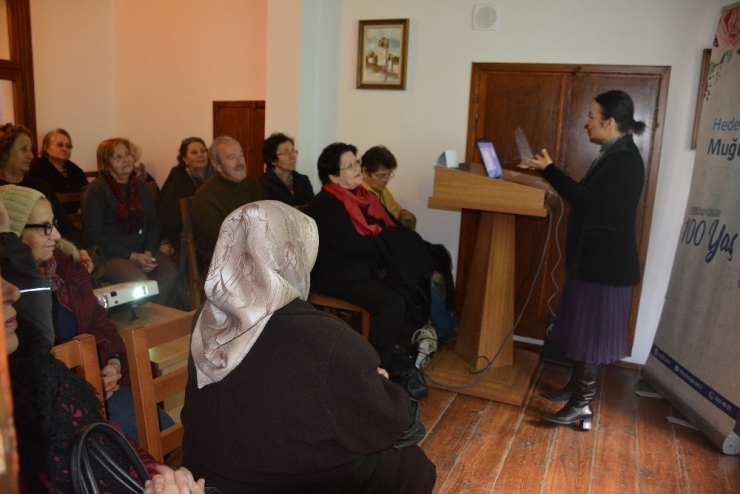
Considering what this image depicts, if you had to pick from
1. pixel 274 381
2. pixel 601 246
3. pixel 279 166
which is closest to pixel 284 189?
pixel 279 166

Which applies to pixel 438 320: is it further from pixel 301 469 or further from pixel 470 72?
pixel 301 469

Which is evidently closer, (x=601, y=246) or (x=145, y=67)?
(x=601, y=246)

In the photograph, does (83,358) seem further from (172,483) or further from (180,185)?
(180,185)

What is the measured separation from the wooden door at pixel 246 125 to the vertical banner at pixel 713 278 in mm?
2899

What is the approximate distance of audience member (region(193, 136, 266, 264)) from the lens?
3.26 m

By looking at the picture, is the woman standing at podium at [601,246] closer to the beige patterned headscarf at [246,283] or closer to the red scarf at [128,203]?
the beige patterned headscarf at [246,283]

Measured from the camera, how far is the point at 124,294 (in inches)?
85.7

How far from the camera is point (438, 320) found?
351cm

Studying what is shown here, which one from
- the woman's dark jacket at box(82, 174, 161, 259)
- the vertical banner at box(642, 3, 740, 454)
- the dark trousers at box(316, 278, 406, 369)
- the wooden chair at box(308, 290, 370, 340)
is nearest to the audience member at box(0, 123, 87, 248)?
the woman's dark jacket at box(82, 174, 161, 259)

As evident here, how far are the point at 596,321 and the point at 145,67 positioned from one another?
13.1ft

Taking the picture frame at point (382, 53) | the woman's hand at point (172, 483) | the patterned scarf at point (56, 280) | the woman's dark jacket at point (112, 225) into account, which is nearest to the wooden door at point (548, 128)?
the picture frame at point (382, 53)

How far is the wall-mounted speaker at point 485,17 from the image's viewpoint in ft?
11.6

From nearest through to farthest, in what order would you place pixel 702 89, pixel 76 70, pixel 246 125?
pixel 702 89, pixel 246 125, pixel 76 70

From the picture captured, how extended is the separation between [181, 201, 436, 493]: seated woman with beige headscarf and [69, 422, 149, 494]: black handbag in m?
0.21
